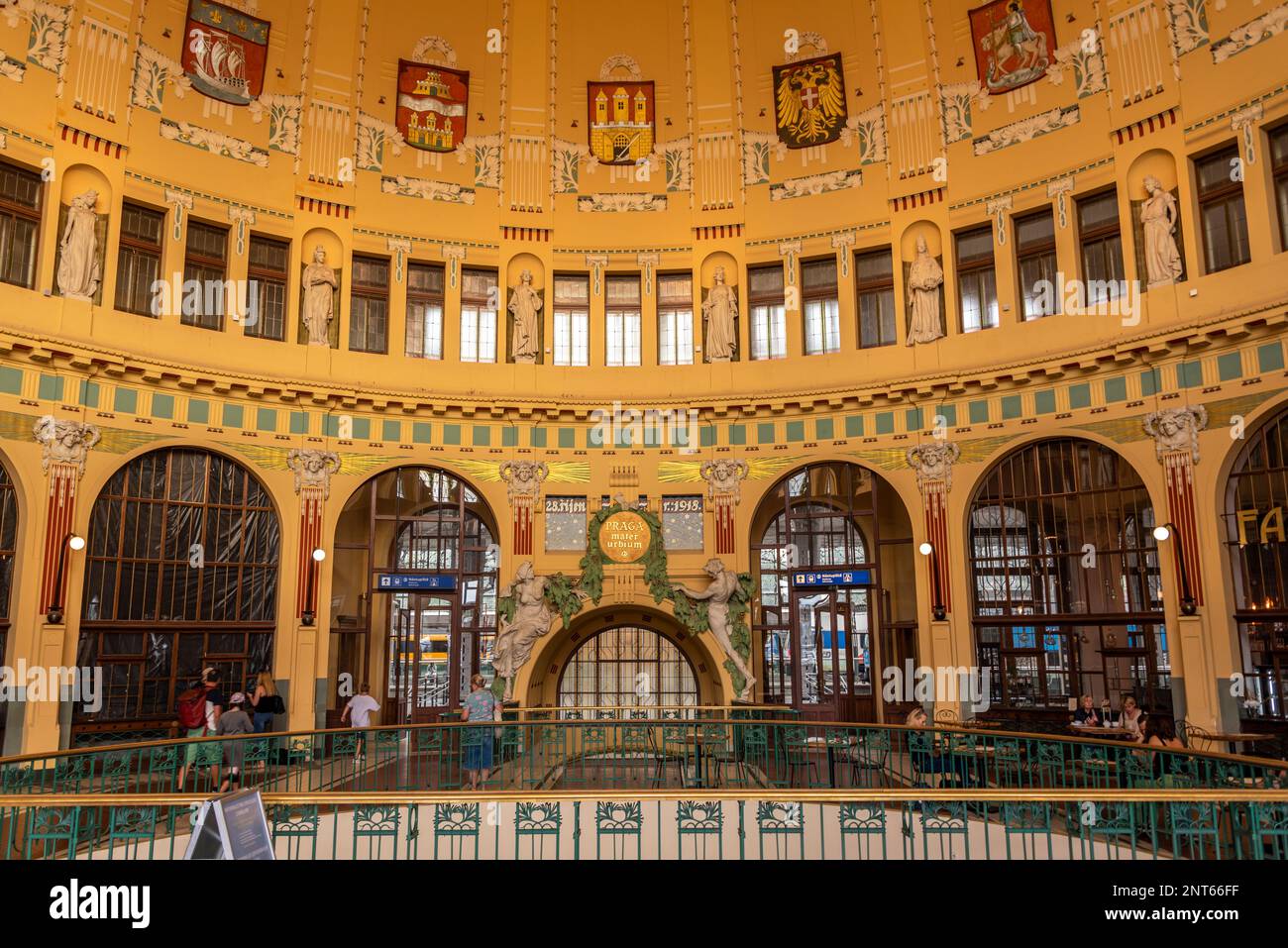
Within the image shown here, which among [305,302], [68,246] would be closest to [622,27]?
[305,302]

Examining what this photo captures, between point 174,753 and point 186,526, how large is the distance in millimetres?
7441

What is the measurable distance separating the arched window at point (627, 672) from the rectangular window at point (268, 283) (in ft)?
29.1

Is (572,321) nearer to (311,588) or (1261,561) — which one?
(311,588)

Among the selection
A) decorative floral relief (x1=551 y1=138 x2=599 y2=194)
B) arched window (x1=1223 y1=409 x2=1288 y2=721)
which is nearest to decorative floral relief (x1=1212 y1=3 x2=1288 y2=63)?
arched window (x1=1223 y1=409 x2=1288 y2=721)

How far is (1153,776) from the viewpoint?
1017 centimetres

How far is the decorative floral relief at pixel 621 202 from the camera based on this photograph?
21.4 metres

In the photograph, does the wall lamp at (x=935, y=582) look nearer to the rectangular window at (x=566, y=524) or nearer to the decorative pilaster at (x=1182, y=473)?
the decorative pilaster at (x=1182, y=473)

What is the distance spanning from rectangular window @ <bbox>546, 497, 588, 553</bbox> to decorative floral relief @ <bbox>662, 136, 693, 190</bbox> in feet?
23.7

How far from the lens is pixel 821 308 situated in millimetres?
20516

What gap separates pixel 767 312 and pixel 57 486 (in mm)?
13643

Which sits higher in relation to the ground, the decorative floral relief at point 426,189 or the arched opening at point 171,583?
the decorative floral relief at point 426,189

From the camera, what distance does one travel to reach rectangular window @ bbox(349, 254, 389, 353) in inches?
787

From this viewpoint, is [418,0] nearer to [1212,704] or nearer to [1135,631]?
[1135,631]

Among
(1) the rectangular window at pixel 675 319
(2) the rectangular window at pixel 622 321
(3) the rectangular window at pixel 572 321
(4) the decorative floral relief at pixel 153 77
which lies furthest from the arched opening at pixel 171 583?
(1) the rectangular window at pixel 675 319
